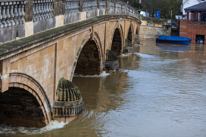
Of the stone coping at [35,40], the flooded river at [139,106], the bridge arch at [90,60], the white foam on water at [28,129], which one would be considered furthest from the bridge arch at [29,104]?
the bridge arch at [90,60]

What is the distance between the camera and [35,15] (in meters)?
9.12

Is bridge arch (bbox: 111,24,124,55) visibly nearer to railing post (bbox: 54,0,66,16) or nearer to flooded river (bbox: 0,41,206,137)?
flooded river (bbox: 0,41,206,137)

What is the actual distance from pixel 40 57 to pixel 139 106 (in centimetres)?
494

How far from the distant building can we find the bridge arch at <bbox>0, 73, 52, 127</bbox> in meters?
30.8

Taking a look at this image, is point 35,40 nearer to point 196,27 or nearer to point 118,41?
point 118,41

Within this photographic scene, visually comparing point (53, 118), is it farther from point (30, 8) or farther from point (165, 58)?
point (165, 58)

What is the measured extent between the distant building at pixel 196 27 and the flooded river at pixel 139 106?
17.9 meters

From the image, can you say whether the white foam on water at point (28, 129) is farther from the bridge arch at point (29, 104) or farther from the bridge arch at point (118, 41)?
the bridge arch at point (118, 41)

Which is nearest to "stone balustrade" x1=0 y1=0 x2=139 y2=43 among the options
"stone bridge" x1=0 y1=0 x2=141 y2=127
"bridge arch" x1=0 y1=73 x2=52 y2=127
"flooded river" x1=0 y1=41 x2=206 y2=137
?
"stone bridge" x1=0 y1=0 x2=141 y2=127

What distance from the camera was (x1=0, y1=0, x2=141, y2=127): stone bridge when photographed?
25.2 ft

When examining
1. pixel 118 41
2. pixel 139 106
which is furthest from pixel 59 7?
pixel 118 41

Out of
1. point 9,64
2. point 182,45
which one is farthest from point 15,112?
point 182,45

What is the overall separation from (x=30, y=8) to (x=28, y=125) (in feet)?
11.0

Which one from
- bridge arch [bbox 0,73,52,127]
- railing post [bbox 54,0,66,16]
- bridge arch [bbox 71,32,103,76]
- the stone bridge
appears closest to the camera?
the stone bridge
